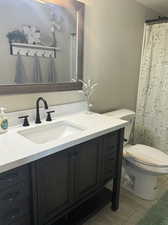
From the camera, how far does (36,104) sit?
1.53 meters

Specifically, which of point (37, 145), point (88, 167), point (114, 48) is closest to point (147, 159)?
point (88, 167)

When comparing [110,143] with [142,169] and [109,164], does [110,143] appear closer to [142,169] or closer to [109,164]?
[109,164]

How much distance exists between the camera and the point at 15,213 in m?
0.97

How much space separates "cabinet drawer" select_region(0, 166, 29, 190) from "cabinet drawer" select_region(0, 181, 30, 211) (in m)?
0.03

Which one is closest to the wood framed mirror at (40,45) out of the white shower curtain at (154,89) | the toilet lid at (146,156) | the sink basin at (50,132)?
the sink basin at (50,132)

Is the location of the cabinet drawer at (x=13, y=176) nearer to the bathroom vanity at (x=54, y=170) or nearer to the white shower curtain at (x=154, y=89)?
the bathroom vanity at (x=54, y=170)

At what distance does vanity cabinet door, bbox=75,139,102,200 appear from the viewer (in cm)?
126

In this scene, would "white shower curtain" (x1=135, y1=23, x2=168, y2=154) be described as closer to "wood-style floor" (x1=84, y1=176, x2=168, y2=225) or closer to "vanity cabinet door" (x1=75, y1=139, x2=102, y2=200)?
"wood-style floor" (x1=84, y1=176, x2=168, y2=225)

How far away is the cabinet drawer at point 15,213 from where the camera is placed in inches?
36.7

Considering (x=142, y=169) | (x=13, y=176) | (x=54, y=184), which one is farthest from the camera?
(x=142, y=169)

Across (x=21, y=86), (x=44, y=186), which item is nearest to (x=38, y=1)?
(x=21, y=86)

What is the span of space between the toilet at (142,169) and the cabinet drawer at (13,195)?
1171 millimetres

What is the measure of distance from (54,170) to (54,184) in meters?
0.10

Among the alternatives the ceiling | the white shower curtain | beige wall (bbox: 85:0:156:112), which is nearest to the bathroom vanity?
beige wall (bbox: 85:0:156:112)
